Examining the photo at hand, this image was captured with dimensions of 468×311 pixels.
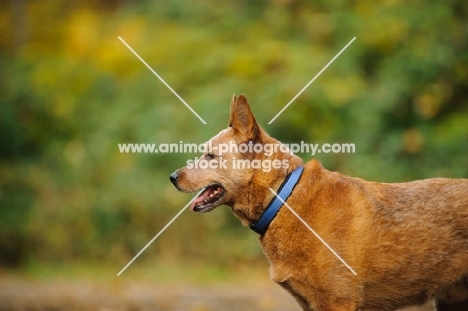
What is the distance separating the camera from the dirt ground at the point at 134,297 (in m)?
8.49

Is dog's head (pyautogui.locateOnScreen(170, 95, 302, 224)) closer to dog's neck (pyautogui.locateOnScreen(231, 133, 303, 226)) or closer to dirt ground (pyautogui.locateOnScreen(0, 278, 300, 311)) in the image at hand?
dog's neck (pyautogui.locateOnScreen(231, 133, 303, 226))

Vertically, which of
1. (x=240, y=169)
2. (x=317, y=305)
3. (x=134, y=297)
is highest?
(x=240, y=169)

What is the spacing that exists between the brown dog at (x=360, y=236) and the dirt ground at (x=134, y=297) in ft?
10.7

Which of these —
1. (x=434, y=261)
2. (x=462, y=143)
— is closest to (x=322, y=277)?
(x=434, y=261)

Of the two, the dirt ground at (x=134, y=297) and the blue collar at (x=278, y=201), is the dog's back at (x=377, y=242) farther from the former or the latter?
the dirt ground at (x=134, y=297)

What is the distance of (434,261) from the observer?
16.5ft

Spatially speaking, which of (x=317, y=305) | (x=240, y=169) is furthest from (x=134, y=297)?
(x=317, y=305)

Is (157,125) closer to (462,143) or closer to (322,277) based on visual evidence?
(462,143)

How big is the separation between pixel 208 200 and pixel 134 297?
4288 mm

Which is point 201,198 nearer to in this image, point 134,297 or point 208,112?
point 134,297

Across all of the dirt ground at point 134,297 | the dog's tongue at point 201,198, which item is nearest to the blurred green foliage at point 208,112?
the dirt ground at point 134,297

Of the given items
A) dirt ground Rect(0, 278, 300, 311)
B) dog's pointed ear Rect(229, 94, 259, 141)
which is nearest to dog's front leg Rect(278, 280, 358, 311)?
dog's pointed ear Rect(229, 94, 259, 141)

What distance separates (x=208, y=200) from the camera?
5520 millimetres

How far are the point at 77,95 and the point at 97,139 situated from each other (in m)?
1.60
